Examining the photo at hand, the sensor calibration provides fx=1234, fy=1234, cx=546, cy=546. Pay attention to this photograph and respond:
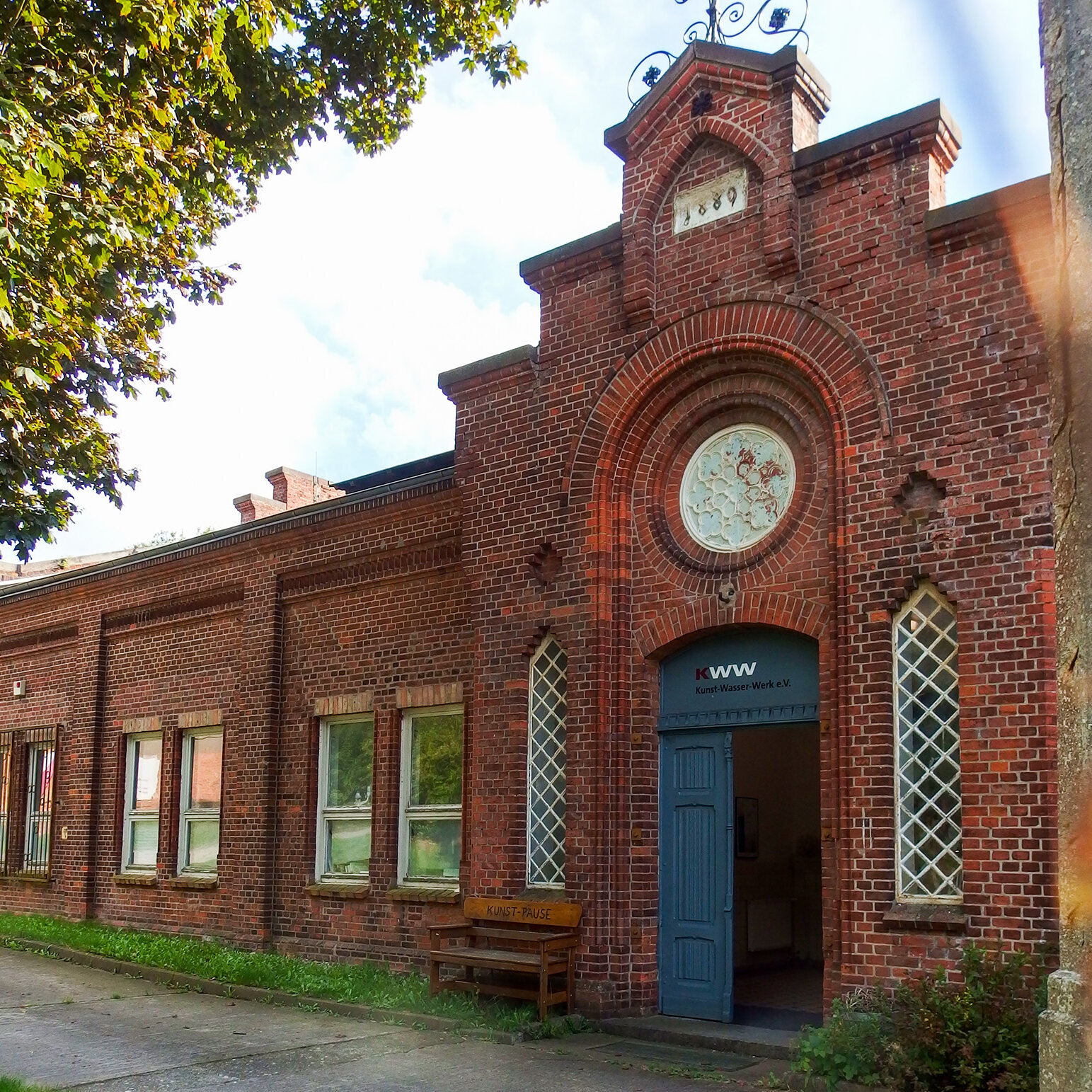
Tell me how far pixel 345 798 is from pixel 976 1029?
26.7 feet

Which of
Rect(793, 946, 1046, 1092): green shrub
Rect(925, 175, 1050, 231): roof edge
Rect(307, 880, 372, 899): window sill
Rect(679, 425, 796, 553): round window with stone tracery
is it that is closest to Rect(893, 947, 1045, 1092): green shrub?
Rect(793, 946, 1046, 1092): green shrub

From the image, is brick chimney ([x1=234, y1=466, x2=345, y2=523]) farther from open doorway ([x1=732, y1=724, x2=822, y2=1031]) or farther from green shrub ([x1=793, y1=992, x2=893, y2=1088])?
Answer: green shrub ([x1=793, y1=992, x2=893, y2=1088])

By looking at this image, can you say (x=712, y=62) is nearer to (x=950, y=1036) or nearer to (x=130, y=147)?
(x=130, y=147)

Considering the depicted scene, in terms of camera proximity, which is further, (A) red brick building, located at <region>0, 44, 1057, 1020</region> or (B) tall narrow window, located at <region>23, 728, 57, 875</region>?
(B) tall narrow window, located at <region>23, 728, 57, 875</region>

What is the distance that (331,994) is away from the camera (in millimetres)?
11656

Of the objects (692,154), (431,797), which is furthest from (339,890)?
(692,154)

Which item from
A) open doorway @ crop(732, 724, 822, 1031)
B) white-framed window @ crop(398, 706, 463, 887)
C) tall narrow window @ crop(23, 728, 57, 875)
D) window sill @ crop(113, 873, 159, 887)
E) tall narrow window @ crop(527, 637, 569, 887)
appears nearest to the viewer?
tall narrow window @ crop(527, 637, 569, 887)

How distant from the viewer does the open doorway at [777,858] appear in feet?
45.8

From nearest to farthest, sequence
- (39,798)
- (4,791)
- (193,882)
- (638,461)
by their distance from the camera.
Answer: (638,461) < (193,882) < (39,798) < (4,791)

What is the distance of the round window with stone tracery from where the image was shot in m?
10.0

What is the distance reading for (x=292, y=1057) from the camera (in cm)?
A: 941

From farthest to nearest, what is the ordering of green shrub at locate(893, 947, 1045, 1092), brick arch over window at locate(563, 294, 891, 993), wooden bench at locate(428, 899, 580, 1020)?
1. wooden bench at locate(428, 899, 580, 1020)
2. brick arch over window at locate(563, 294, 891, 993)
3. green shrub at locate(893, 947, 1045, 1092)

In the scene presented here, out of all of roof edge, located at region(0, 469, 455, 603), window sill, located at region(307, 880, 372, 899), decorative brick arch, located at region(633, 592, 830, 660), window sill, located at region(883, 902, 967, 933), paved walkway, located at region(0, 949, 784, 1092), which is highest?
roof edge, located at region(0, 469, 455, 603)

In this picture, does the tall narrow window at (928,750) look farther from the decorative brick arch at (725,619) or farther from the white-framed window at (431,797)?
the white-framed window at (431,797)
